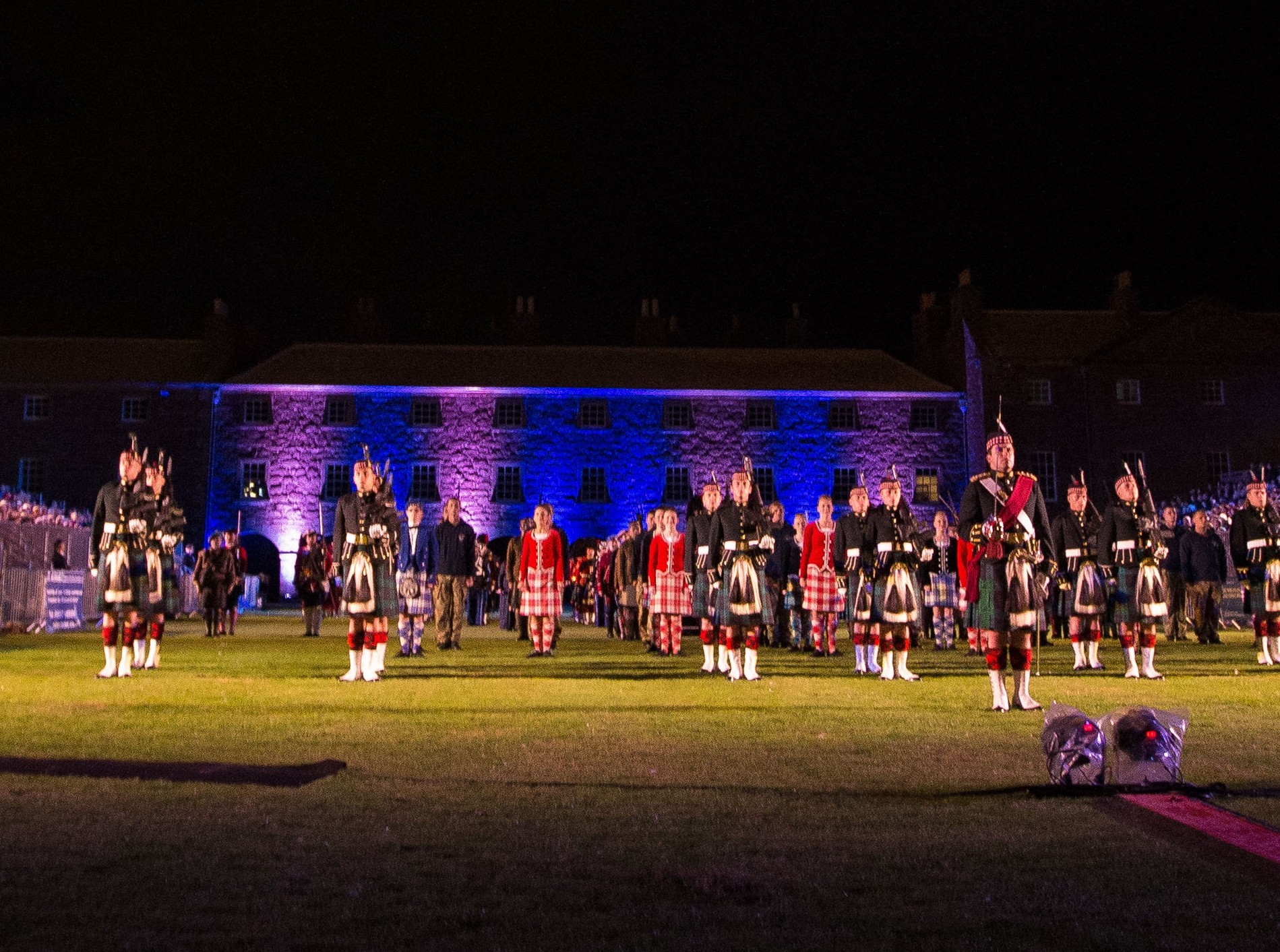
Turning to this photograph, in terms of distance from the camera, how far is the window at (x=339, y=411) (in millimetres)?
53375

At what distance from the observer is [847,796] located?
649 centimetres

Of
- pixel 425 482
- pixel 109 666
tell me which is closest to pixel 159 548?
pixel 109 666

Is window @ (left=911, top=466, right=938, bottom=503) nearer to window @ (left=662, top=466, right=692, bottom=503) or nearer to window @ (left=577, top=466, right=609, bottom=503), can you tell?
window @ (left=662, top=466, right=692, bottom=503)

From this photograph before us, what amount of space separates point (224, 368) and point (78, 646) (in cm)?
3783

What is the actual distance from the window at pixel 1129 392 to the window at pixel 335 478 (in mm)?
34572

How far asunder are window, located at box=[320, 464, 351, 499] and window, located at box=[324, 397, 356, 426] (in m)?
1.94

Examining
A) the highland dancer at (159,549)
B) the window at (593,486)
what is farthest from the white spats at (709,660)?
the window at (593,486)

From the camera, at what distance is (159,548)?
14711mm

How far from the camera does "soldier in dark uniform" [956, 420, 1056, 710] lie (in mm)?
10891

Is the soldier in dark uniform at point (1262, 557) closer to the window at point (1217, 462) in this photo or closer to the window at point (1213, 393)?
the window at point (1217, 462)

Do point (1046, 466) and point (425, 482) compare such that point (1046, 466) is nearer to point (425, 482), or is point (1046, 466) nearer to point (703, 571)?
point (425, 482)

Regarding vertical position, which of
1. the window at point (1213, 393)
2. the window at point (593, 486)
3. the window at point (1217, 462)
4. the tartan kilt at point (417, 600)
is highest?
the window at point (1213, 393)

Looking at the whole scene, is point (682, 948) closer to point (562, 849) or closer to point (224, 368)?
point (562, 849)

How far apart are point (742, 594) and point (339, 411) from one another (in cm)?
4206
